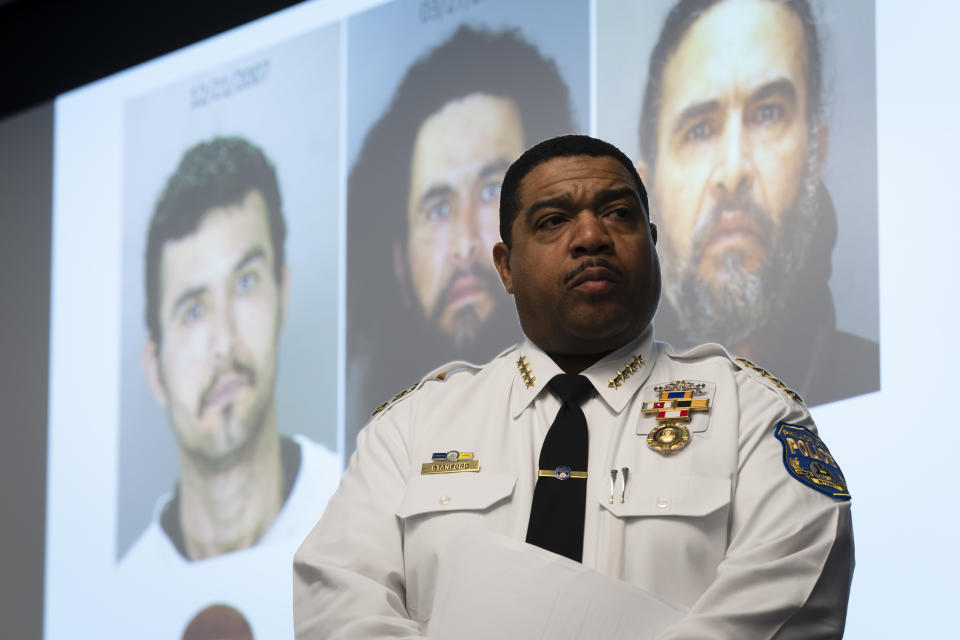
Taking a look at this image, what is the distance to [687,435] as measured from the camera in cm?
190

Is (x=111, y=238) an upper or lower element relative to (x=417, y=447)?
upper

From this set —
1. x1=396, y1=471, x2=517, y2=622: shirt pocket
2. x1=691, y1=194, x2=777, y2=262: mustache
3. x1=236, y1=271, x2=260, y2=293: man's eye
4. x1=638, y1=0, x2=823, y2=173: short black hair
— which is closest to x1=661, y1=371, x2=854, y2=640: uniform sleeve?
x1=396, y1=471, x2=517, y2=622: shirt pocket

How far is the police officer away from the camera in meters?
1.70

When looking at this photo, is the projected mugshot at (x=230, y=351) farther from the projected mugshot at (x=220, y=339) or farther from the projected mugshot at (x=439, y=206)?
the projected mugshot at (x=439, y=206)

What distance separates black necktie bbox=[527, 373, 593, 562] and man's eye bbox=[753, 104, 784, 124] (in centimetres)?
118

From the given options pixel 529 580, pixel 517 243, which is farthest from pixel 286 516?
pixel 529 580

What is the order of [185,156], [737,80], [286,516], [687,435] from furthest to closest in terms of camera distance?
[185,156], [286,516], [737,80], [687,435]

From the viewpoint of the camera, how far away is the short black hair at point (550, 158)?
83.5 inches

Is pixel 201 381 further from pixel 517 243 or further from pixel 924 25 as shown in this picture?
pixel 924 25

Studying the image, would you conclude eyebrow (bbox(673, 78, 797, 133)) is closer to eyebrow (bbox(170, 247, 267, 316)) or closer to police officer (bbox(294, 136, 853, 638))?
police officer (bbox(294, 136, 853, 638))

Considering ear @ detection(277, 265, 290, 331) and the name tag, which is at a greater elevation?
ear @ detection(277, 265, 290, 331)

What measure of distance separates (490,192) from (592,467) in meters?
1.60

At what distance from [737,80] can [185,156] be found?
2117mm

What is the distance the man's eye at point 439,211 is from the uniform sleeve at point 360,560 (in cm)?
145
